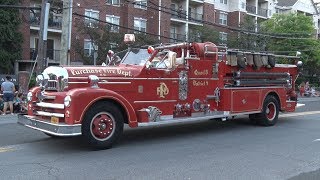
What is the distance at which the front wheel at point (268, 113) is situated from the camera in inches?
517

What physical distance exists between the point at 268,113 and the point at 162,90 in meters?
4.66

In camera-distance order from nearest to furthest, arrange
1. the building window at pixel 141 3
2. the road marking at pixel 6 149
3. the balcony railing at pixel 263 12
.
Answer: the road marking at pixel 6 149 < the building window at pixel 141 3 < the balcony railing at pixel 263 12

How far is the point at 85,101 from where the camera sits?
28.2 feet

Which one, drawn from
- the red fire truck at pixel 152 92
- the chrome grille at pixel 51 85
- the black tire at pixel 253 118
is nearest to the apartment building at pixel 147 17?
the black tire at pixel 253 118

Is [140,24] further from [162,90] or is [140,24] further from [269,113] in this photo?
[162,90]

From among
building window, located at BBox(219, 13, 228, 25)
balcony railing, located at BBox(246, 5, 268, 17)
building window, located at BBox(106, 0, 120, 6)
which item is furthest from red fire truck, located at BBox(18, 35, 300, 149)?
balcony railing, located at BBox(246, 5, 268, 17)

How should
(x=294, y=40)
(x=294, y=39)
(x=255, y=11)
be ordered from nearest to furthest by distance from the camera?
1. (x=294, y=39)
2. (x=294, y=40)
3. (x=255, y=11)

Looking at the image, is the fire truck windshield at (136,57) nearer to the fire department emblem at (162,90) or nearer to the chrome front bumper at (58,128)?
the fire department emblem at (162,90)

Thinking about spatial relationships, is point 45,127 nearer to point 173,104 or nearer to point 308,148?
point 173,104

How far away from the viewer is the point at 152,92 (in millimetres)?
10016

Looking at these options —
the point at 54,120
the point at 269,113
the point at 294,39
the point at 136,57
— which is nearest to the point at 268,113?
the point at 269,113

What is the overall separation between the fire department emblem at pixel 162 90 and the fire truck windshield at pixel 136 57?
2.29 ft

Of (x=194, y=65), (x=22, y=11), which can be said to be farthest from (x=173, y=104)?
(x=22, y=11)

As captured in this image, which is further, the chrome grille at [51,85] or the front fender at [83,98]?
the chrome grille at [51,85]
